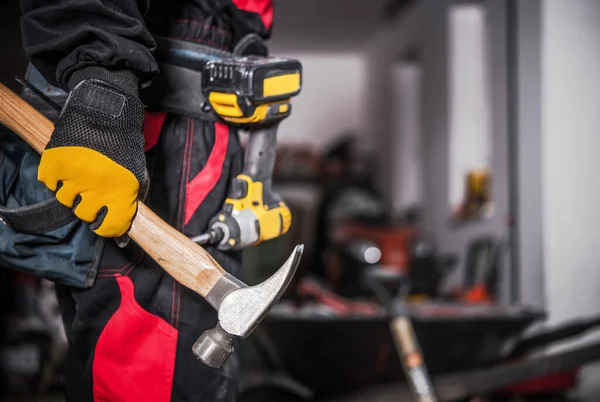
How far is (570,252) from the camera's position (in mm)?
3199

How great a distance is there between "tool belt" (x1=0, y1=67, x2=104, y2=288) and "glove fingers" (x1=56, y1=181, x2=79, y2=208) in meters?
0.13

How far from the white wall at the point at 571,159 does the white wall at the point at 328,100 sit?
675 cm

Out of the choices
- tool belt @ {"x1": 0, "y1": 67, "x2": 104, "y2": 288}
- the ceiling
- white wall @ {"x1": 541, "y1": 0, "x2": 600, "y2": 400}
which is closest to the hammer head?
tool belt @ {"x1": 0, "y1": 67, "x2": 104, "y2": 288}

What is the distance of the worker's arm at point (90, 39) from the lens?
3.25ft

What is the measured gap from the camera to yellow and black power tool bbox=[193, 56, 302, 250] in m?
1.18

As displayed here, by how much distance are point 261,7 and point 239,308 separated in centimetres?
58

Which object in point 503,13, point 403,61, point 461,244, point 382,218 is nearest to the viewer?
point 503,13

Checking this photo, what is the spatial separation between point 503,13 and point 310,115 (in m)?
6.09

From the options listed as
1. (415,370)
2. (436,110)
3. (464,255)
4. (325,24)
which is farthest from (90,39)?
(325,24)

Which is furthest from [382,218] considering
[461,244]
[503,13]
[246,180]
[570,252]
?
[246,180]

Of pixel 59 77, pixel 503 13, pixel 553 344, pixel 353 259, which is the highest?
pixel 59 77

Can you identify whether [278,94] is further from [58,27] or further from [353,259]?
[353,259]

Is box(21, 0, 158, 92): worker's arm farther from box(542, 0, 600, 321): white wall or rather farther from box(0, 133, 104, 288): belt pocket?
box(542, 0, 600, 321): white wall

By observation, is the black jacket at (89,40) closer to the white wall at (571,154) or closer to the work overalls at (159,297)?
the work overalls at (159,297)
